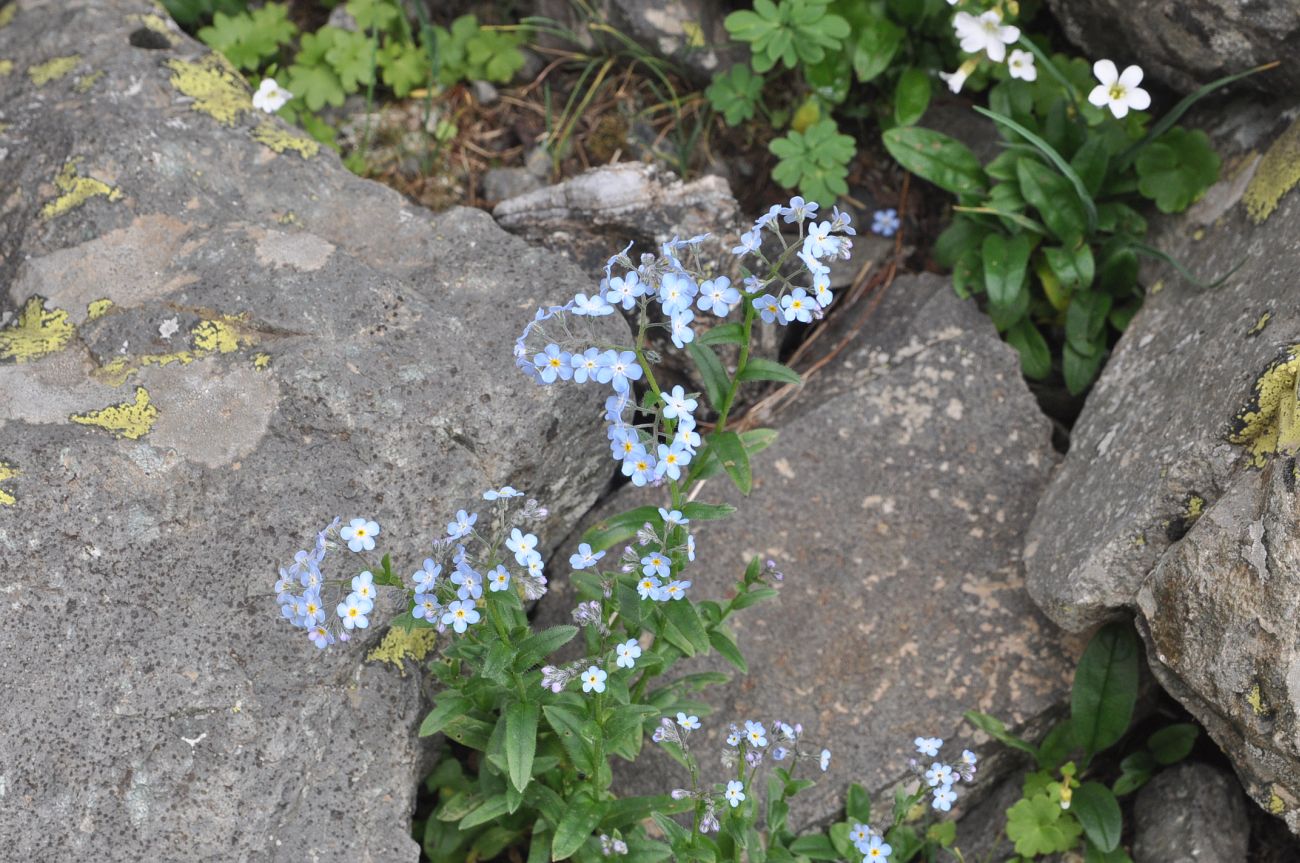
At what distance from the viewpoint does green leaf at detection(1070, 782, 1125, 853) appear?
4.01 metres

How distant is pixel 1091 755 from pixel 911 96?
2.76 meters

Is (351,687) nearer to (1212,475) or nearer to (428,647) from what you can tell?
(428,647)

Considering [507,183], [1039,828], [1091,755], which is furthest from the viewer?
[507,183]

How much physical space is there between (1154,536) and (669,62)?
3.00m

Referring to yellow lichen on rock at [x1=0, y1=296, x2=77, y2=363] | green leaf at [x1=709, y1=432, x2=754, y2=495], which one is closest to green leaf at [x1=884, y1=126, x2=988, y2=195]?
green leaf at [x1=709, y1=432, x2=754, y2=495]

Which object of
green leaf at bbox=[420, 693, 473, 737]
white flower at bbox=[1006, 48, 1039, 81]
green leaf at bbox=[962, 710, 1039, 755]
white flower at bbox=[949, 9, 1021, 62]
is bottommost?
green leaf at bbox=[420, 693, 473, 737]

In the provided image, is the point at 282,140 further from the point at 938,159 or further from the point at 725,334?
the point at 938,159

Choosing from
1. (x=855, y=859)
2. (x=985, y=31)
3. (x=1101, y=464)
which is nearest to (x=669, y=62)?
(x=985, y=31)

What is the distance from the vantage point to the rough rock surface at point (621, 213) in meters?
4.56

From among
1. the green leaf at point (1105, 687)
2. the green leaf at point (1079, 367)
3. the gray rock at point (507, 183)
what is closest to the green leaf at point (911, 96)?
the green leaf at point (1079, 367)

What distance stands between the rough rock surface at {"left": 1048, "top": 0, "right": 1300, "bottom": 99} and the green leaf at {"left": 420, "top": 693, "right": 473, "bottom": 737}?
3592 mm

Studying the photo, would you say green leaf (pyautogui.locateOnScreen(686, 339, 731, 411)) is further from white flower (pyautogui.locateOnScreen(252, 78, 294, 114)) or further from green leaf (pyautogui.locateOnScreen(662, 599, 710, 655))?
white flower (pyautogui.locateOnScreen(252, 78, 294, 114))

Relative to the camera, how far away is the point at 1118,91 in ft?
14.8

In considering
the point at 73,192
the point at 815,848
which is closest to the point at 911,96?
the point at 815,848
